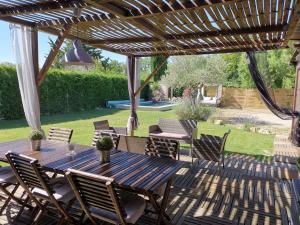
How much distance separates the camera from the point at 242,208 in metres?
3.53

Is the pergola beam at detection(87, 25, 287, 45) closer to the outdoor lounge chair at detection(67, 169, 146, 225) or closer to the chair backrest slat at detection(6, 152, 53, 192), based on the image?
the outdoor lounge chair at detection(67, 169, 146, 225)

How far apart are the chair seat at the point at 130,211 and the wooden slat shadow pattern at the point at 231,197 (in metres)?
0.50

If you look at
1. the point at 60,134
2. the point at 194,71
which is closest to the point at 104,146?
the point at 60,134

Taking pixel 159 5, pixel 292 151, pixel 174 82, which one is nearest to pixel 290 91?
pixel 174 82

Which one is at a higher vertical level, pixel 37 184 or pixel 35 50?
pixel 35 50

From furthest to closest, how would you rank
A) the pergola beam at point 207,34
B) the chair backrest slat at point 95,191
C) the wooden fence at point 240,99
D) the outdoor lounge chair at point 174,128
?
1. the wooden fence at point 240,99
2. the outdoor lounge chair at point 174,128
3. the pergola beam at point 207,34
4. the chair backrest slat at point 95,191

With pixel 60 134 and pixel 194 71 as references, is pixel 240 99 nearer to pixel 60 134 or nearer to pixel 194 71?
Result: pixel 194 71

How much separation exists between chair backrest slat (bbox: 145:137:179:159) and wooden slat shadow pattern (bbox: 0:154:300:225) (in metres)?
0.68

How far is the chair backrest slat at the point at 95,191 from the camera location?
2176 mm

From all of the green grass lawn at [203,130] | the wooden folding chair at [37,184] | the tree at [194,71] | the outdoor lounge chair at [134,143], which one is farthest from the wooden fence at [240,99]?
the wooden folding chair at [37,184]

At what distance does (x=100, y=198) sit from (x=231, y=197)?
91.7 inches

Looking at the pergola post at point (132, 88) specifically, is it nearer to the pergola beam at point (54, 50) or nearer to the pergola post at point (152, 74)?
the pergola post at point (152, 74)

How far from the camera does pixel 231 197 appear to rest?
3869mm

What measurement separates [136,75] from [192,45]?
2.29m
